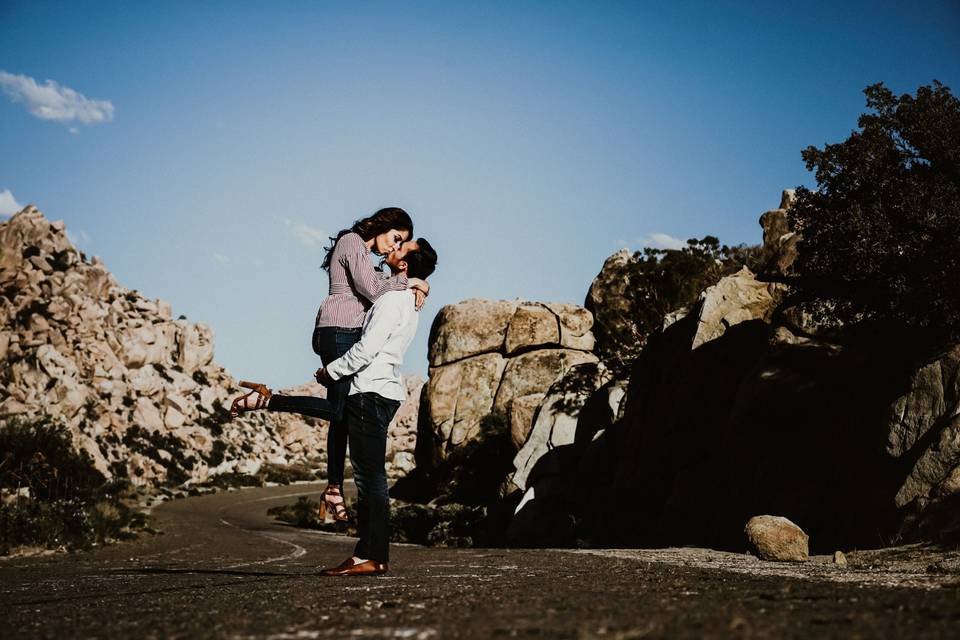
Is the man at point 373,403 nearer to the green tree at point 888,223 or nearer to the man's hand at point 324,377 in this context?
the man's hand at point 324,377

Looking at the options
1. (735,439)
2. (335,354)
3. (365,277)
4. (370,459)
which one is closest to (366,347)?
(335,354)

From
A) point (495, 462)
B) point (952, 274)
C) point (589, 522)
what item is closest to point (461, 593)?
point (952, 274)

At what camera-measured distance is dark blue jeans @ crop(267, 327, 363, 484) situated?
19.1 feet

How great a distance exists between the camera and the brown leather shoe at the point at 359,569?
18.8 ft

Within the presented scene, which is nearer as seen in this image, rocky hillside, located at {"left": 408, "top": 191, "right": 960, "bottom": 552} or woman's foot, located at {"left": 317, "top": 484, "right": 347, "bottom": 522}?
woman's foot, located at {"left": 317, "top": 484, "right": 347, "bottom": 522}

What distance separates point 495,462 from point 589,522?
12175 mm

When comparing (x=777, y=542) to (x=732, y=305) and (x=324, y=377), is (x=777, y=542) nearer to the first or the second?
(x=324, y=377)

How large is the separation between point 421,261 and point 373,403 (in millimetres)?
1416

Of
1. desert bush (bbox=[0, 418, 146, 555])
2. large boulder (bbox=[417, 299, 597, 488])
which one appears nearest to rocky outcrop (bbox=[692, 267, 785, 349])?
large boulder (bbox=[417, 299, 597, 488])

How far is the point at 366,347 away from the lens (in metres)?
5.64

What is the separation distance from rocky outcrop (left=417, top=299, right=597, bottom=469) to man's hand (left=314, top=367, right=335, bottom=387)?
29046mm

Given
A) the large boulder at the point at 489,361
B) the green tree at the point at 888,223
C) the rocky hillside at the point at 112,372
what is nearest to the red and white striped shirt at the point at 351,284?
the green tree at the point at 888,223

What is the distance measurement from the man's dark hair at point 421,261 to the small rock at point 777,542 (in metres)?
6.91

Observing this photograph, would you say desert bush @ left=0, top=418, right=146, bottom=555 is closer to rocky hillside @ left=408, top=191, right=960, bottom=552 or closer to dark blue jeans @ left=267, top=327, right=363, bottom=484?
rocky hillside @ left=408, top=191, right=960, bottom=552
